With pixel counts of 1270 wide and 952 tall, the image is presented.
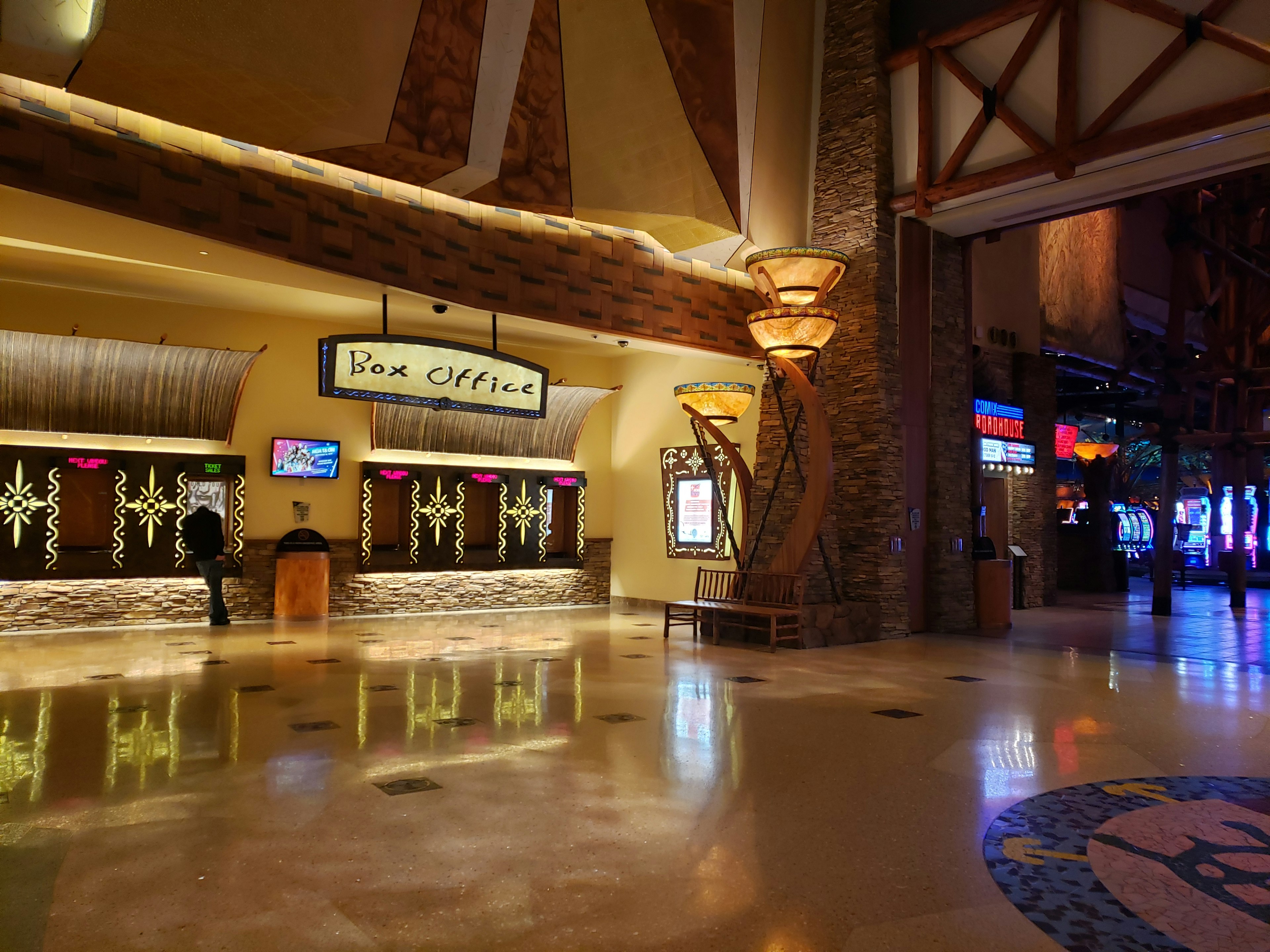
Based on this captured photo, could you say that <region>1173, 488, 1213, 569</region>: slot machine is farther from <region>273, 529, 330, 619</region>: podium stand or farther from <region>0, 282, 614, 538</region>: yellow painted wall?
<region>273, 529, 330, 619</region>: podium stand

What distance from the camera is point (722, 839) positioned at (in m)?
3.22

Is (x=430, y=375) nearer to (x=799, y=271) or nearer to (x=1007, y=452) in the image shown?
→ (x=799, y=271)

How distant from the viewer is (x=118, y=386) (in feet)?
32.1

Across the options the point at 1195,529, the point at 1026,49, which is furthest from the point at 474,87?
the point at 1195,529

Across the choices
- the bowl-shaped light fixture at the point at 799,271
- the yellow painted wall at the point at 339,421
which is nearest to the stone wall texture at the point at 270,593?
the yellow painted wall at the point at 339,421

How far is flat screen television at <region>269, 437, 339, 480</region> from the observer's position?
1072 centimetres

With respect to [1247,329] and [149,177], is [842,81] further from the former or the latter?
[1247,329]

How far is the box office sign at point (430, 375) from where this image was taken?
7.99 meters

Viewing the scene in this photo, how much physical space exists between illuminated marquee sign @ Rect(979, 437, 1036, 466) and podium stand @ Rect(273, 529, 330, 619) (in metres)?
8.69

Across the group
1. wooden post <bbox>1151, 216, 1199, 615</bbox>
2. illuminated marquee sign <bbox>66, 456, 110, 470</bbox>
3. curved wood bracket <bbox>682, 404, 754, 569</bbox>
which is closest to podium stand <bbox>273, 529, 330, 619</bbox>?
illuminated marquee sign <bbox>66, 456, 110, 470</bbox>

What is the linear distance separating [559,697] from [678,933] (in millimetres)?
3486

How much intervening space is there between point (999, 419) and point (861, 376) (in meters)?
4.13

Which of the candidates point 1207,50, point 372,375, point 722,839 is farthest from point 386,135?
point 1207,50

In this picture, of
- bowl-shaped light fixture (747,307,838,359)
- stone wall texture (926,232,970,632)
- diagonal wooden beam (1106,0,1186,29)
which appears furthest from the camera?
stone wall texture (926,232,970,632)
